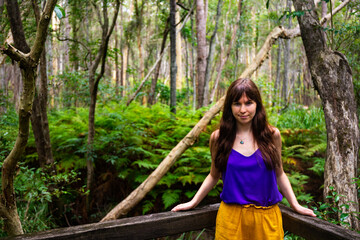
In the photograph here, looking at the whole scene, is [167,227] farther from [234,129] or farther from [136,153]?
[136,153]

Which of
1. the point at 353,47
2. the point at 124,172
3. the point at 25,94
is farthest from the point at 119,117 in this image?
the point at 353,47

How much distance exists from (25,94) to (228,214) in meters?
1.42

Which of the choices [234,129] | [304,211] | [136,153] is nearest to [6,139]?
[136,153]

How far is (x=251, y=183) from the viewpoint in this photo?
5.50 feet

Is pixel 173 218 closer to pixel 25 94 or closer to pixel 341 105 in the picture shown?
pixel 25 94

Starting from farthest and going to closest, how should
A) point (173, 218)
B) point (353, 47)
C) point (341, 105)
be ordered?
point (353, 47)
point (341, 105)
point (173, 218)

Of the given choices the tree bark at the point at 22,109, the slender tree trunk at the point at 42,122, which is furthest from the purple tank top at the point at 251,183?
the slender tree trunk at the point at 42,122

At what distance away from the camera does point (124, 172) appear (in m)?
4.64

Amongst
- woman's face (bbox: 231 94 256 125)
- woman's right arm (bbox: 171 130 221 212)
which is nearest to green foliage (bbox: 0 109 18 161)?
woman's right arm (bbox: 171 130 221 212)

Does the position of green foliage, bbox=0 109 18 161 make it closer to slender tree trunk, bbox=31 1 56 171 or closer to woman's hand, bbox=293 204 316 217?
slender tree trunk, bbox=31 1 56 171

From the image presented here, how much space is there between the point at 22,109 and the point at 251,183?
1.45 metres

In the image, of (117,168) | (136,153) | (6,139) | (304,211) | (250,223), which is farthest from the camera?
(136,153)

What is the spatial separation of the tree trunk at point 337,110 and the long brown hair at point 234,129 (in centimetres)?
251

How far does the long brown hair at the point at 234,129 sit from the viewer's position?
68.8 inches
